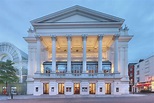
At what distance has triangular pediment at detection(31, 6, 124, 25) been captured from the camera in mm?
62875

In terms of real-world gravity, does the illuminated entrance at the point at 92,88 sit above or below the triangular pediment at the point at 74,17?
below

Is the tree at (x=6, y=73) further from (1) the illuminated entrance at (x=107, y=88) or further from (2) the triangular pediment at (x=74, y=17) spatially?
(1) the illuminated entrance at (x=107, y=88)

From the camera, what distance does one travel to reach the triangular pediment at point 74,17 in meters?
62.9

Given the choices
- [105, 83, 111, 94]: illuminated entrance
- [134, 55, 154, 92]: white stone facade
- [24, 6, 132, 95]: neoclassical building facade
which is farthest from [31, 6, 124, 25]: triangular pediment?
[134, 55, 154, 92]: white stone facade

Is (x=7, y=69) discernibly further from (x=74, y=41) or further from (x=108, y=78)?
(x=108, y=78)

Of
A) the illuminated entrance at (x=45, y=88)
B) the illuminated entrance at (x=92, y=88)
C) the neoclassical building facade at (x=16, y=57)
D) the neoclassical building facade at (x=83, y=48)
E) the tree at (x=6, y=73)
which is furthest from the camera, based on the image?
the neoclassical building facade at (x=16, y=57)

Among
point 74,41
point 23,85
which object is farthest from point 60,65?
point 23,85

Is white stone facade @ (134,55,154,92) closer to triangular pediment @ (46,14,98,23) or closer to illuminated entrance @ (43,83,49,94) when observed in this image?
triangular pediment @ (46,14,98,23)

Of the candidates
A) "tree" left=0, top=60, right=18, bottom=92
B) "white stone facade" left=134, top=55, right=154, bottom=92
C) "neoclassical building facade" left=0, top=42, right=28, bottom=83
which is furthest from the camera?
"white stone facade" left=134, top=55, right=154, bottom=92

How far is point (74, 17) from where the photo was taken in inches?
2520

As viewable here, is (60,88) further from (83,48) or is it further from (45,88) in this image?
(83,48)

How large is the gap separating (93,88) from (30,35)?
2754 centimetres

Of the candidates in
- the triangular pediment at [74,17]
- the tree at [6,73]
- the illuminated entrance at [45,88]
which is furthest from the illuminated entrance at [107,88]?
the tree at [6,73]

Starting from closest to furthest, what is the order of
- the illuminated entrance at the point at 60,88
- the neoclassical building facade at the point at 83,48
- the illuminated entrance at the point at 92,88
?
the neoclassical building facade at the point at 83,48 → the illuminated entrance at the point at 92,88 → the illuminated entrance at the point at 60,88
